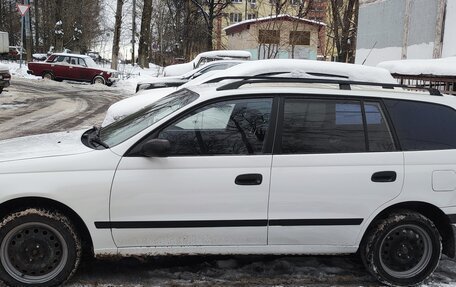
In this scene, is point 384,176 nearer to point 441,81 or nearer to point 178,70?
point 441,81

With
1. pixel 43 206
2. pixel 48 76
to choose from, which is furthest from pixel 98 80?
pixel 43 206

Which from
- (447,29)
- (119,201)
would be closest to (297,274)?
(119,201)

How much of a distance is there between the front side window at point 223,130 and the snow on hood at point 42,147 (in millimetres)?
731

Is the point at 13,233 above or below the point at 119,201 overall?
below

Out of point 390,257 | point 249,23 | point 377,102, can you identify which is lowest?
point 390,257

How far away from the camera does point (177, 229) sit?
12.3 ft

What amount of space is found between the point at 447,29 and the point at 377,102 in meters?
12.7

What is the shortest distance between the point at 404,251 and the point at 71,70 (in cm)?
2313

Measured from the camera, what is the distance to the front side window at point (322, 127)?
394cm

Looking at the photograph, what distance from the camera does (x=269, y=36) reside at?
24.3 metres

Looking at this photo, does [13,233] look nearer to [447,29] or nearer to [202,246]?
[202,246]

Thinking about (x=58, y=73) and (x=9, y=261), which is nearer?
(x=9, y=261)

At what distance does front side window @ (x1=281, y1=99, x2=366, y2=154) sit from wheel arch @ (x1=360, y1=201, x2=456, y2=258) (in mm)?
569

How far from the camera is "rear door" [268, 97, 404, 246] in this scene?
12.6ft
